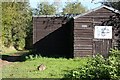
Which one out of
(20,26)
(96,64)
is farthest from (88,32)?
(20,26)

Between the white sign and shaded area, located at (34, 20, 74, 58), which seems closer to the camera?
the white sign

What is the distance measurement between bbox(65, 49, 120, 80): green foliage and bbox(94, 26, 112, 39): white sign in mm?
11980

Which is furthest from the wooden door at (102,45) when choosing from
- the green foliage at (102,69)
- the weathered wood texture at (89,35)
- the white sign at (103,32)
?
the green foliage at (102,69)

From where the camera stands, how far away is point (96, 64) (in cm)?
1005

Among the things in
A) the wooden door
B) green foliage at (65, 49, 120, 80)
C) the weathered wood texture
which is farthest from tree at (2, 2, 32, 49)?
green foliage at (65, 49, 120, 80)

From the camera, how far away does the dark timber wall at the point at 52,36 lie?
26125mm

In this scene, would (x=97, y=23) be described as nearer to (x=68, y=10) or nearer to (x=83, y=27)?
(x=83, y=27)

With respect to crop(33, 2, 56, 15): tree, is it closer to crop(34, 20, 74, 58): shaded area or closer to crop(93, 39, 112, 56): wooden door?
crop(34, 20, 74, 58): shaded area

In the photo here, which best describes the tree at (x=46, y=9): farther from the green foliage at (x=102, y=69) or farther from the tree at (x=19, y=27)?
the green foliage at (x=102, y=69)

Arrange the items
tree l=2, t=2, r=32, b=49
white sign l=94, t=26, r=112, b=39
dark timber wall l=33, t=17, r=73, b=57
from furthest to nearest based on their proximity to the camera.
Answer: tree l=2, t=2, r=32, b=49 < dark timber wall l=33, t=17, r=73, b=57 < white sign l=94, t=26, r=112, b=39

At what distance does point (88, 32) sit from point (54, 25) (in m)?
4.54

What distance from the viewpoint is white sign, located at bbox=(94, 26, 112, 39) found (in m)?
22.3

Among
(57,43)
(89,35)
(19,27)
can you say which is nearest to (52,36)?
(57,43)

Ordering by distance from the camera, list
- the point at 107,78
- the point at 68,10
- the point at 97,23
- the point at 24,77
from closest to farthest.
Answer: the point at 107,78
the point at 24,77
the point at 97,23
the point at 68,10
